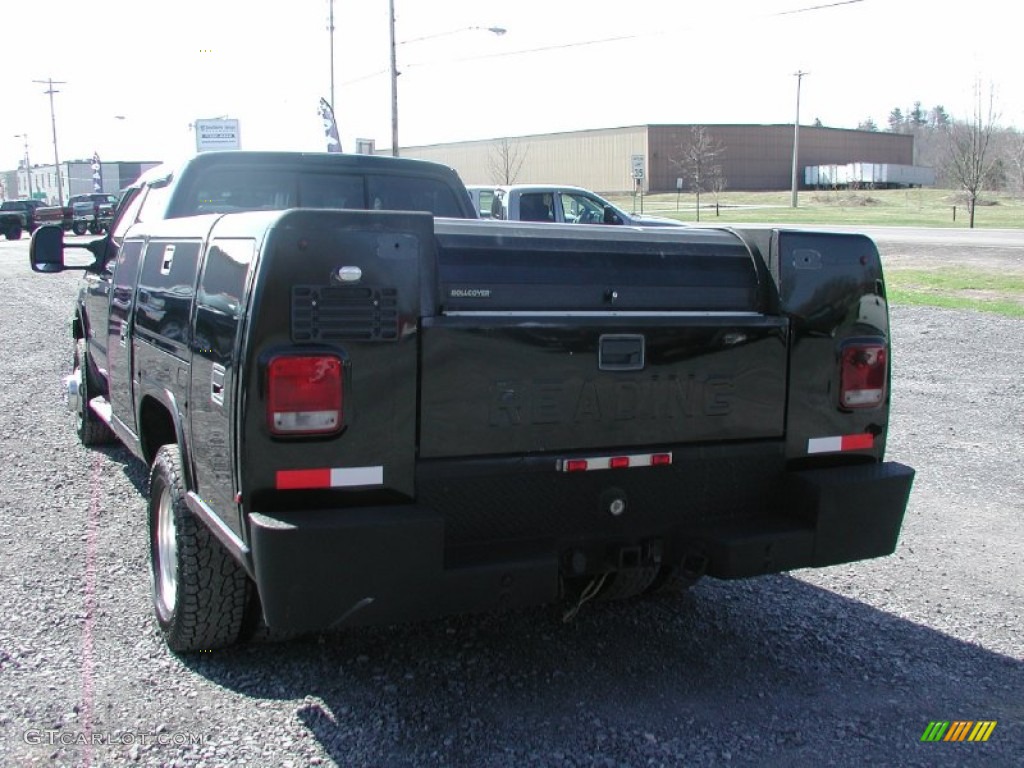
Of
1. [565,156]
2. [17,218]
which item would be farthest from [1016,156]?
[17,218]

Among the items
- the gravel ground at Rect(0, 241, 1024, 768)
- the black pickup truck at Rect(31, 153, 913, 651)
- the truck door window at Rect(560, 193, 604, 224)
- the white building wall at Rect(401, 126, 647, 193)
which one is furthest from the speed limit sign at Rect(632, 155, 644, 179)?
the white building wall at Rect(401, 126, 647, 193)

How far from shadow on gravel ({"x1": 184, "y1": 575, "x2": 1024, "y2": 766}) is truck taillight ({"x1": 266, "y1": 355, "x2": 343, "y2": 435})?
1.09 meters

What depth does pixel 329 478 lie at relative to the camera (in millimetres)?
3164

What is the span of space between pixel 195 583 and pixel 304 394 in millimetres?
1104

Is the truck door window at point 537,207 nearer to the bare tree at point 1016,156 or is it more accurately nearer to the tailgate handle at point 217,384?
the tailgate handle at point 217,384

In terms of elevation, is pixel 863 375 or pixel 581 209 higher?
pixel 581 209

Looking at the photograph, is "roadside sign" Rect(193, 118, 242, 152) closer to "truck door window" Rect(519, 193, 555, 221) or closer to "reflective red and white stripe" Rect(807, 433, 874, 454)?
"truck door window" Rect(519, 193, 555, 221)

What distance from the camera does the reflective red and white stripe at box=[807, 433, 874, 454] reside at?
3.88 metres

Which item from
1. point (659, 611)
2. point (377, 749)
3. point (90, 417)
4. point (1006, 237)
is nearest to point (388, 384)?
point (377, 749)

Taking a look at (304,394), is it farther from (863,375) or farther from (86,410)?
(86,410)

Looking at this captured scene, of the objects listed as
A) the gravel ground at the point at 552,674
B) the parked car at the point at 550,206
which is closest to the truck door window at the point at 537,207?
the parked car at the point at 550,206

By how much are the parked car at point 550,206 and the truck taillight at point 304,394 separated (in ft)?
51.6

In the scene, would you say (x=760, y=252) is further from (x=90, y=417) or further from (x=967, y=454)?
(x=90, y=417)

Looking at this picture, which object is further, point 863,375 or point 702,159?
point 702,159
